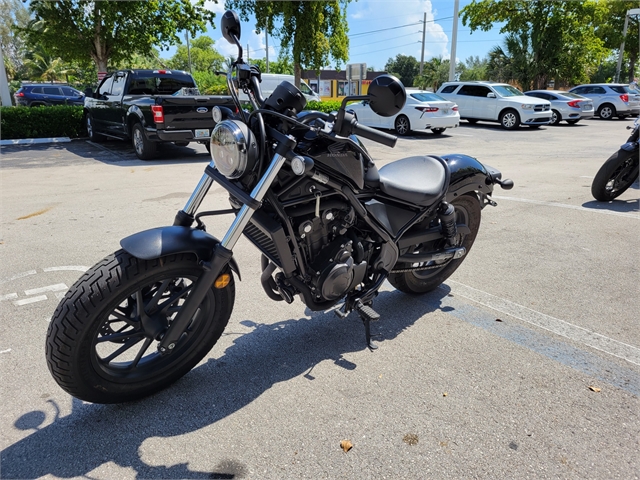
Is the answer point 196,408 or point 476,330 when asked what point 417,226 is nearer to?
point 476,330

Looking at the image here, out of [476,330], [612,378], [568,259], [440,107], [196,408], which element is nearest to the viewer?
[196,408]

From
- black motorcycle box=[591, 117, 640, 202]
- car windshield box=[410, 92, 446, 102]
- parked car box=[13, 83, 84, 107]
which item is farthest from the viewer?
parked car box=[13, 83, 84, 107]

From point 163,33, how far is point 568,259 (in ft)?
50.0

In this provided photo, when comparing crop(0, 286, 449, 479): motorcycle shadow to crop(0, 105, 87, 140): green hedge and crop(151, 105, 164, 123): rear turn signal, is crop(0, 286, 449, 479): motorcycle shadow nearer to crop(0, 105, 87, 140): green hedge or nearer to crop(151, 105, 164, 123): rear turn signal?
crop(151, 105, 164, 123): rear turn signal

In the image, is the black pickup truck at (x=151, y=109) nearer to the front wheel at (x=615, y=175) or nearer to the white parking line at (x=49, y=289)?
the white parking line at (x=49, y=289)

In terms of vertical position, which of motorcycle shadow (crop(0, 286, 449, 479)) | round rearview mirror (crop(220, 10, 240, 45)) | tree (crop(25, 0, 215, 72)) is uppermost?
tree (crop(25, 0, 215, 72))

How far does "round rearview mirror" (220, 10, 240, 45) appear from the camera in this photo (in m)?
2.77

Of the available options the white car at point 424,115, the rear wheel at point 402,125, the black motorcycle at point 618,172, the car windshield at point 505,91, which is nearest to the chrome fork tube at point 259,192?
the black motorcycle at point 618,172

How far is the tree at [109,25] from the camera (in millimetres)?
14594

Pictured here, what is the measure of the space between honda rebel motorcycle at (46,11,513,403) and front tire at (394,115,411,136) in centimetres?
1336

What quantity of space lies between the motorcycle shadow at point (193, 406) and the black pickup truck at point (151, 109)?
6.94 m

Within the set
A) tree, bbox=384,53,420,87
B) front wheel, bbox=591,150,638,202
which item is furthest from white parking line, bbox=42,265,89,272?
tree, bbox=384,53,420,87

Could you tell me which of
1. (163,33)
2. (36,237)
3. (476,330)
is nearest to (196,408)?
(476,330)

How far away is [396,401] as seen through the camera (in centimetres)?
268
